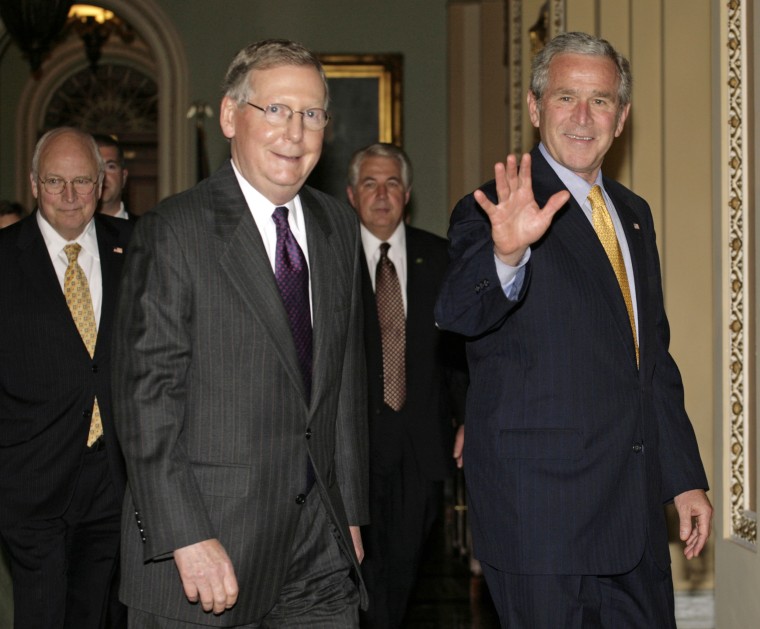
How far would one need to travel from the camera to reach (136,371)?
8.60 ft

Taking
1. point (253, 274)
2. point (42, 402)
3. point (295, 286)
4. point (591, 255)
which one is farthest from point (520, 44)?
point (253, 274)

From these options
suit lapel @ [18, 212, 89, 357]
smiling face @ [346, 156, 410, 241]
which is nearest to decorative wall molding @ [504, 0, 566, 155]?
smiling face @ [346, 156, 410, 241]

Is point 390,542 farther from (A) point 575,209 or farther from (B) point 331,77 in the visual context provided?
(B) point 331,77

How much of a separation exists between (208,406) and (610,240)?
4.03 ft

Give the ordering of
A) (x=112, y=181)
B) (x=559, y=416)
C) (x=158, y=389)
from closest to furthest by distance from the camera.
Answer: (x=158, y=389) → (x=559, y=416) → (x=112, y=181)

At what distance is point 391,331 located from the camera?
540 cm

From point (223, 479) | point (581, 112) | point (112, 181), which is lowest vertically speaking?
point (223, 479)

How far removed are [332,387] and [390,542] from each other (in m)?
2.54

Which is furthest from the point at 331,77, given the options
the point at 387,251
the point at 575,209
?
the point at 575,209

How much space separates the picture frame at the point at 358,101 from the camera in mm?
10523

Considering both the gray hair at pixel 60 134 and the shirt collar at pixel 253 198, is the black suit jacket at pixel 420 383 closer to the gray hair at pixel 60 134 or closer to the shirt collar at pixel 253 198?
the gray hair at pixel 60 134

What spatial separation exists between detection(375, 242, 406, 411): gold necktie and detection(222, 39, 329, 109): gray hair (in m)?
2.60

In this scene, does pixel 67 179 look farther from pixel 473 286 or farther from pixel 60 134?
pixel 473 286

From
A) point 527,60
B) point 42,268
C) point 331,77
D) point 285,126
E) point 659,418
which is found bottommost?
point 659,418
